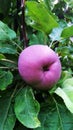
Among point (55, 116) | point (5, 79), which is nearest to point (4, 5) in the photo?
point (5, 79)

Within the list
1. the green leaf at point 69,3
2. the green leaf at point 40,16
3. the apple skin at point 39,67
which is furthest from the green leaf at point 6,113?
the green leaf at point 69,3

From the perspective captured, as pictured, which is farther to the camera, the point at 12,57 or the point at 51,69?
the point at 12,57

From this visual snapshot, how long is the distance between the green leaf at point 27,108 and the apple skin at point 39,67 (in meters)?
0.05

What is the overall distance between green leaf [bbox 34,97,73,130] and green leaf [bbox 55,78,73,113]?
2.5 inches

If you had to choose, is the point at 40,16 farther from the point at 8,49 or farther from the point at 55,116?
the point at 55,116

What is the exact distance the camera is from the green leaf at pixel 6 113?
0.94 metres

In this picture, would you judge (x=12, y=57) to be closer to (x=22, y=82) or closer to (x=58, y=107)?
(x=22, y=82)

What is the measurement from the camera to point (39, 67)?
89 cm

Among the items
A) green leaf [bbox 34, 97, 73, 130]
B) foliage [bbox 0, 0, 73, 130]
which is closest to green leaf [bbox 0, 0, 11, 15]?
foliage [bbox 0, 0, 73, 130]

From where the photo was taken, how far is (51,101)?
1.05m

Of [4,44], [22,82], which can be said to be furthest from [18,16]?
[22,82]

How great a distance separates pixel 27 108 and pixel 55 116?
13 cm

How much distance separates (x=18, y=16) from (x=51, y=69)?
455 mm

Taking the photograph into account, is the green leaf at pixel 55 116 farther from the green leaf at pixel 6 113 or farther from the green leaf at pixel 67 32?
the green leaf at pixel 67 32
